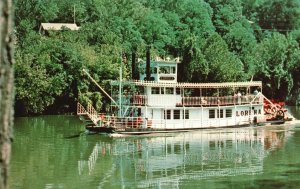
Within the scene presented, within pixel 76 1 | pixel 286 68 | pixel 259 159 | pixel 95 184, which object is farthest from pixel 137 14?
pixel 95 184

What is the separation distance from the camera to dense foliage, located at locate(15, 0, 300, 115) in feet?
181

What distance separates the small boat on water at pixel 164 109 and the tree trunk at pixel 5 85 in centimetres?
3537

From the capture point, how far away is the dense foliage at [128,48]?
55.2 meters

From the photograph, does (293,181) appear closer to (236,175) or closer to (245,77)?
(236,175)

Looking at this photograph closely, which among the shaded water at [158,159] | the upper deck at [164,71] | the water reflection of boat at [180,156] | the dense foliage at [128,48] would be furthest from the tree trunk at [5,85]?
the dense foliage at [128,48]

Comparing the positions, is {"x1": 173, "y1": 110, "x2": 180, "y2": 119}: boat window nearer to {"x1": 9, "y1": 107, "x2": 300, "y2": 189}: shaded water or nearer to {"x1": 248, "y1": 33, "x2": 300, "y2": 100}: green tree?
{"x1": 9, "y1": 107, "x2": 300, "y2": 189}: shaded water

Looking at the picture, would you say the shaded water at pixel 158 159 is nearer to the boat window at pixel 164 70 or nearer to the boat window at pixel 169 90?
the boat window at pixel 169 90

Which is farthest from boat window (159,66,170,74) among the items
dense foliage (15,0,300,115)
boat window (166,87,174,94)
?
dense foliage (15,0,300,115)

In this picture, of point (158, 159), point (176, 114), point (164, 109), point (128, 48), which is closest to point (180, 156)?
point (158, 159)

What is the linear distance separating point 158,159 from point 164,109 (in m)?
11.2

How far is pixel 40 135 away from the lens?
38.4 m

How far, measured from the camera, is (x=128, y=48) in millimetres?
63875

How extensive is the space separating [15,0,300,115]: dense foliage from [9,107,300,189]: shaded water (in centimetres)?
1330

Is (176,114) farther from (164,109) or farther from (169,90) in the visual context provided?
(169,90)
